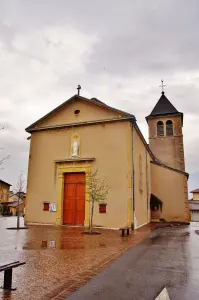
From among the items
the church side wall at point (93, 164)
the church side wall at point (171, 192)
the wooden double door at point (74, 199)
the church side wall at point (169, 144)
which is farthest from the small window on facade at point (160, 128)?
the wooden double door at point (74, 199)

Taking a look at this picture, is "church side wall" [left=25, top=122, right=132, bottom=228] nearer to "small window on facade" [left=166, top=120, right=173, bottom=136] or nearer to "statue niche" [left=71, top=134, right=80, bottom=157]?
"statue niche" [left=71, top=134, right=80, bottom=157]

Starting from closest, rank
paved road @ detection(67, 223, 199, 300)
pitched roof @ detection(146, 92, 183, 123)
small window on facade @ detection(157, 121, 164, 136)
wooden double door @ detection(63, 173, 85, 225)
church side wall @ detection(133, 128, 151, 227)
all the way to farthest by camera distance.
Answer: paved road @ detection(67, 223, 199, 300) → wooden double door @ detection(63, 173, 85, 225) → church side wall @ detection(133, 128, 151, 227) → small window on facade @ detection(157, 121, 164, 136) → pitched roof @ detection(146, 92, 183, 123)

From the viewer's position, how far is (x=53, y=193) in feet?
52.4

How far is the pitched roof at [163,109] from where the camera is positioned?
31372 millimetres

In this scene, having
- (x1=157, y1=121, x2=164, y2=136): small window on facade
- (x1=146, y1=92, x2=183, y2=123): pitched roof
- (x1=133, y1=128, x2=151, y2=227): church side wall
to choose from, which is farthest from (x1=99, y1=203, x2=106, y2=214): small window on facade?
(x1=146, y1=92, x2=183, y2=123): pitched roof

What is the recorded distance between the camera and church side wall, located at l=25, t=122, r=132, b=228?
46.7 feet

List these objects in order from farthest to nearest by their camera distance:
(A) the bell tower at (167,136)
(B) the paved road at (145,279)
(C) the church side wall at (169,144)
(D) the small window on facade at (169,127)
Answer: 1. (D) the small window on facade at (169,127)
2. (A) the bell tower at (167,136)
3. (C) the church side wall at (169,144)
4. (B) the paved road at (145,279)

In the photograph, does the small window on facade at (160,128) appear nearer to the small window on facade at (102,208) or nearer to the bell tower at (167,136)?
the bell tower at (167,136)

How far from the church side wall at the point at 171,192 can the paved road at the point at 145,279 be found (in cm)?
1660

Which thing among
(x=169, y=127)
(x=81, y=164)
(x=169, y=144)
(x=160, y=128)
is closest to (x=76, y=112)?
(x=81, y=164)

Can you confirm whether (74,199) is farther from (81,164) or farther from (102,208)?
(81,164)

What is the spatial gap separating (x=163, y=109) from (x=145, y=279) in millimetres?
29908

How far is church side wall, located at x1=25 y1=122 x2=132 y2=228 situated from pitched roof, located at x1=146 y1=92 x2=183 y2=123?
17.7 meters

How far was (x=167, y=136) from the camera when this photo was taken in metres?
30.8
